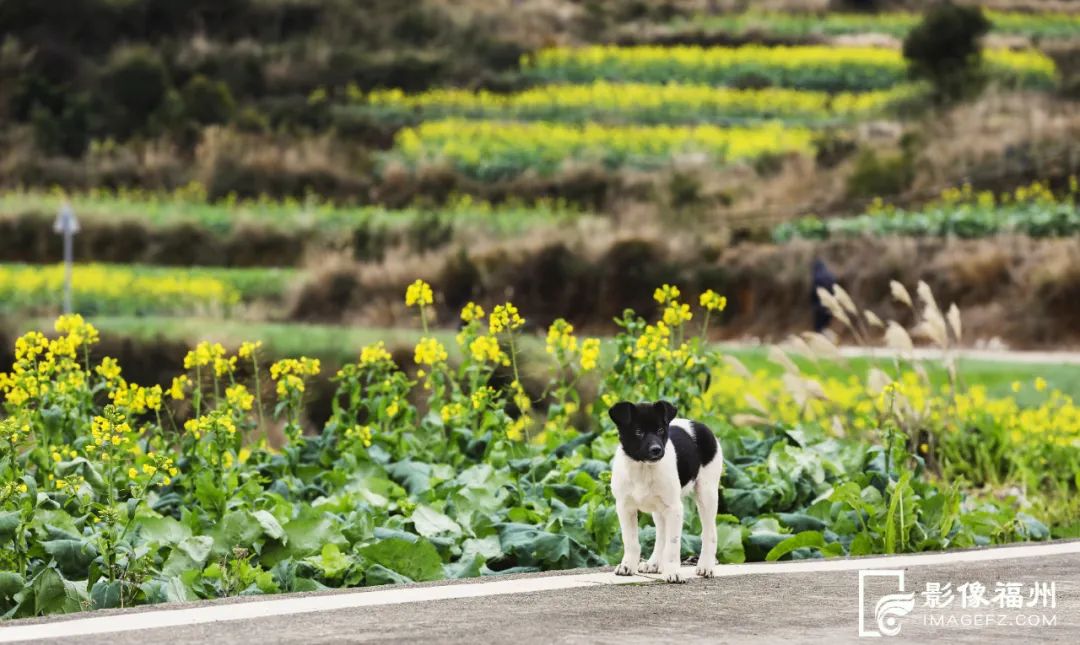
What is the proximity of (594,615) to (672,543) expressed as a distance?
58cm

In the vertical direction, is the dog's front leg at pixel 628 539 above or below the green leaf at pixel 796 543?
above

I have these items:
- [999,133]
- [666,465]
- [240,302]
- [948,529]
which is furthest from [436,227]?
[666,465]

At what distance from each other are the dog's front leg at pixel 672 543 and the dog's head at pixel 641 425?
27 centimetres

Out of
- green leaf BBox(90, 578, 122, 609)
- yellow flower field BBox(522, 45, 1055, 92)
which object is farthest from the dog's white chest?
yellow flower field BBox(522, 45, 1055, 92)

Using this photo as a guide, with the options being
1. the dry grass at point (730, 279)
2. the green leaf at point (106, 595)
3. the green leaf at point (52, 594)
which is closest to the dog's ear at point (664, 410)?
the green leaf at point (106, 595)

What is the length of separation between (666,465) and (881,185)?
24478 mm

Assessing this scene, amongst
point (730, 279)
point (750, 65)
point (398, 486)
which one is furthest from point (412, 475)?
point (750, 65)

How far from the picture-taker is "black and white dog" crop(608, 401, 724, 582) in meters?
5.85

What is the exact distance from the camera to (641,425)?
585cm

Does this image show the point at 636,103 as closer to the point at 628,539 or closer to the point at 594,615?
the point at 628,539

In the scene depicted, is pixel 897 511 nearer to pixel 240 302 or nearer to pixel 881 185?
pixel 240 302

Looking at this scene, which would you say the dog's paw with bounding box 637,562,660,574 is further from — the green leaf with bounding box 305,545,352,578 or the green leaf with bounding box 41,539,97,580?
the green leaf with bounding box 41,539,97,580

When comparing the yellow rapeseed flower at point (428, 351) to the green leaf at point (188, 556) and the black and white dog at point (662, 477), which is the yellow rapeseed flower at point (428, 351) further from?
the black and white dog at point (662, 477)

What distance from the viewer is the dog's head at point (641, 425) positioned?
5.83 m
